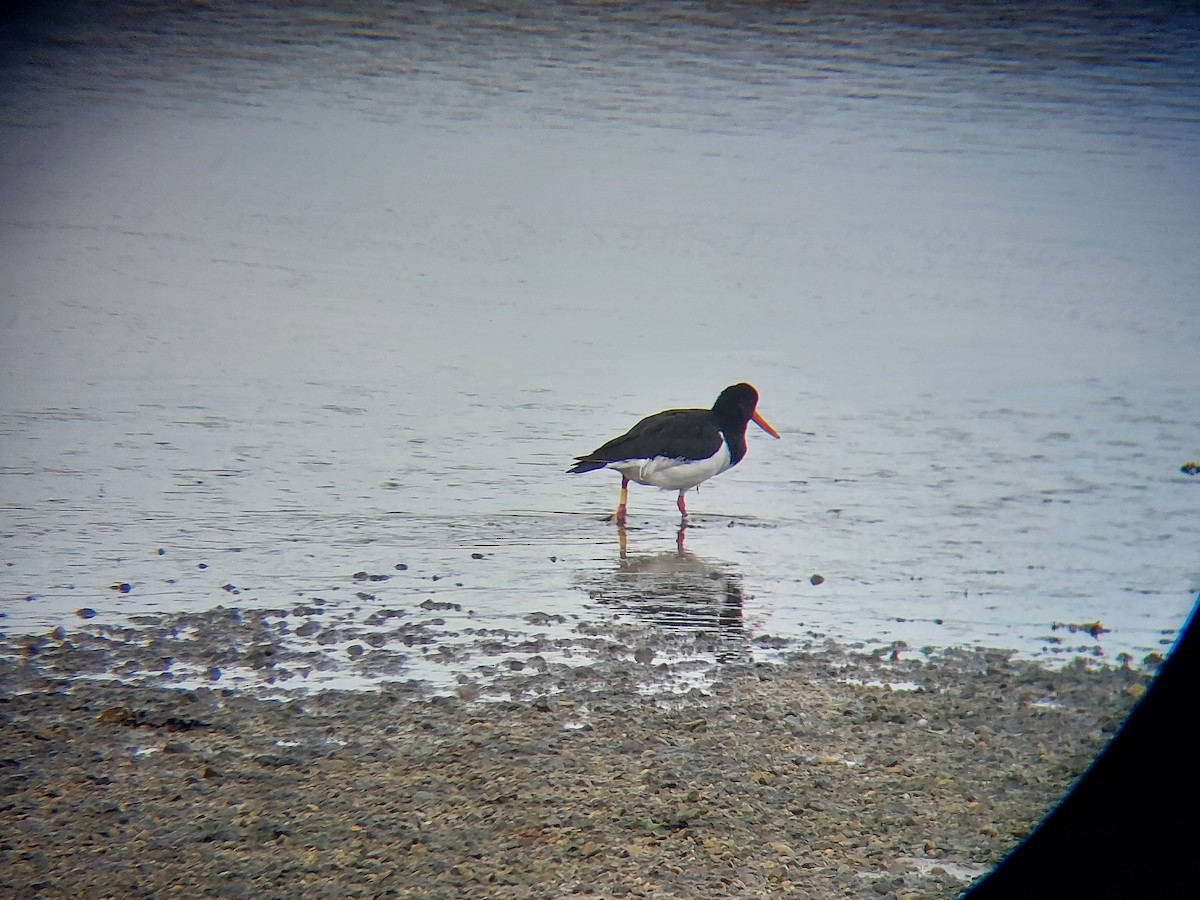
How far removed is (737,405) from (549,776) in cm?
307

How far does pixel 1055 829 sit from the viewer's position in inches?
56.2

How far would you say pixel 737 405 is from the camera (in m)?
5.60

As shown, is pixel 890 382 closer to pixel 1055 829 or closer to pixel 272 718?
pixel 272 718

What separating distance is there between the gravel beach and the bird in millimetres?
1583

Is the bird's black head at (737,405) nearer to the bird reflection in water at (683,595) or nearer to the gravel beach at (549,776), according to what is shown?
the bird reflection in water at (683,595)

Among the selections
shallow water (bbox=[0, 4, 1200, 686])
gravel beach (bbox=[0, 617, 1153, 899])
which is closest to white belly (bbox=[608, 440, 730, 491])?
shallow water (bbox=[0, 4, 1200, 686])

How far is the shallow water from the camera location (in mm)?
4176

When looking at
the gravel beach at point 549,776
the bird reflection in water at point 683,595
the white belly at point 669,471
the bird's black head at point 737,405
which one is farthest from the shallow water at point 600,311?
the gravel beach at point 549,776

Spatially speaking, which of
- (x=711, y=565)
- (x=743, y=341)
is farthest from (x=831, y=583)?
(x=743, y=341)

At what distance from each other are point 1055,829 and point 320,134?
1003 cm

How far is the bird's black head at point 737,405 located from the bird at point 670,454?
0.37 ft

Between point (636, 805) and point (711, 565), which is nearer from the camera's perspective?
point (636, 805)

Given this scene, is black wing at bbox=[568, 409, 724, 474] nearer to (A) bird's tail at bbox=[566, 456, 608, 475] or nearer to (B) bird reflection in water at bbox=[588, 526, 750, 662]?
(A) bird's tail at bbox=[566, 456, 608, 475]

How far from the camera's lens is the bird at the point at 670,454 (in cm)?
505
